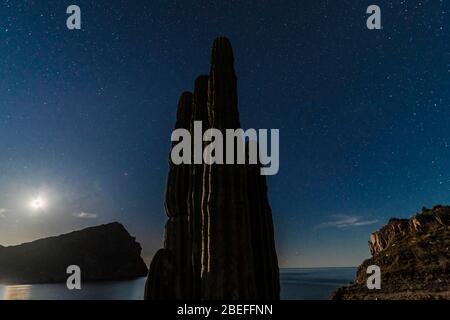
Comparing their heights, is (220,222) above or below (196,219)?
below

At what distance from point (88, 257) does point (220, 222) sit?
662ft

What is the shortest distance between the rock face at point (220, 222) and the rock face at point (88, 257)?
7625 inches

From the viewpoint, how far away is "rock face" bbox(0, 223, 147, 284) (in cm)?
18412

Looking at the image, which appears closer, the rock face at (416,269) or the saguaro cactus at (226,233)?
the saguaro cactus at (226,233)

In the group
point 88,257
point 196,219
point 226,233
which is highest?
point 196,219

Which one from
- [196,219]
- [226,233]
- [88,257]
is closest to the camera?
[226,233]

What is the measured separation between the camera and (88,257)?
183 metres

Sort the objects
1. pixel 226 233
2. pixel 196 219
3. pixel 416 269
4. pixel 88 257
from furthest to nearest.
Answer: pixel 88 257
pixel 416 269
pixel 196 219
pixel 226 233

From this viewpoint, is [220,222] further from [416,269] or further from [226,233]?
[416,269]

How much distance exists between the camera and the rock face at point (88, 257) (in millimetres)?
184125

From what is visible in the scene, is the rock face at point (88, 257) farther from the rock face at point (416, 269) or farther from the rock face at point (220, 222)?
the rock face at point (220, 222)

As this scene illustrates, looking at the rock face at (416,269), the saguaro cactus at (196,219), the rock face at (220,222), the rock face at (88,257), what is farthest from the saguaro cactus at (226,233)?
the rock face at (88,257)

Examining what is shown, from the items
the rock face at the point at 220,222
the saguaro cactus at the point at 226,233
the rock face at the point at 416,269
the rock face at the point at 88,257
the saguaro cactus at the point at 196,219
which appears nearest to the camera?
the saguaro cactus at the point at 226,233

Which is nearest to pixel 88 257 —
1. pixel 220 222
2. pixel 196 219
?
pixel 196 219
